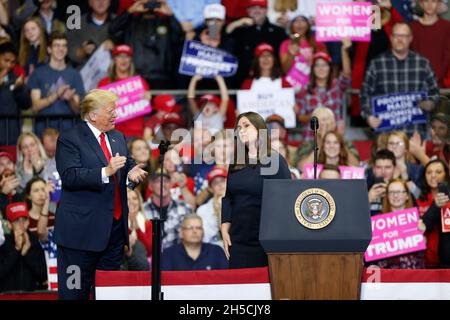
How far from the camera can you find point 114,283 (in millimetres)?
8055

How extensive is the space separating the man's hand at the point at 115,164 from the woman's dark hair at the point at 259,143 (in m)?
0.92

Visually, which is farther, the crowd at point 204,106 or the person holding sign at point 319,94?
the person holding sign at point 319,94

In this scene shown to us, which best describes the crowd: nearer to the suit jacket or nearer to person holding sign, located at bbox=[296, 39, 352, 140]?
person holding sign, located at bbox=[296, 39, 352, 140]

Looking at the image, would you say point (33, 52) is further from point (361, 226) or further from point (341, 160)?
point (361, 226)

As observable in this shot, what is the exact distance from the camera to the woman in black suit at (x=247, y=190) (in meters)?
8.47

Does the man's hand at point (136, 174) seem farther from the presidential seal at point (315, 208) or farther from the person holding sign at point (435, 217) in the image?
the person holding sign at point (435, 217)

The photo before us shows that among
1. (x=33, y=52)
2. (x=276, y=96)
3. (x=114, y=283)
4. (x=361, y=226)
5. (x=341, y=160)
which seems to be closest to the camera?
(x=361, y=226)

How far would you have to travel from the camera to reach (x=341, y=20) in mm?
12922

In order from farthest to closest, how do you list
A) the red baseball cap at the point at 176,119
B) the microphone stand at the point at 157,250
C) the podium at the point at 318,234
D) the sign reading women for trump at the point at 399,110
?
the sign reading women for trump at the point at 399,110
the red baseball cap at the point at 176,119
the microphone stand at the point at 157,250
the podium at the point at 318,234

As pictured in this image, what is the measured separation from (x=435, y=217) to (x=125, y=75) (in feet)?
12.9

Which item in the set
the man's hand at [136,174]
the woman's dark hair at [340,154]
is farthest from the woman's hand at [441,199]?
the man's hand at [136,174]

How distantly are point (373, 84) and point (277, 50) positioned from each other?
1.20 m

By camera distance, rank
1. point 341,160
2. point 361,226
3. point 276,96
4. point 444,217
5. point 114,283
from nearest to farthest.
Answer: point 361,226
point 114,283
point 444,217
point 341,160
point 276,96

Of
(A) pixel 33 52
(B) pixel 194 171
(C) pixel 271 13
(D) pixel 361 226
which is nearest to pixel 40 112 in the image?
(A) pixel 33 52
